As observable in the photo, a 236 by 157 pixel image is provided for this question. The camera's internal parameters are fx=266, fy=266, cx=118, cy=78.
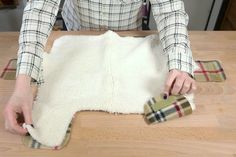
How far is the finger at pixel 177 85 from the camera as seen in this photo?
722 millimetres

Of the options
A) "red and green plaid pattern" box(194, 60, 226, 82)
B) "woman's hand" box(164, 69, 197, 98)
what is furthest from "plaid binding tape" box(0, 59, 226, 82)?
"woman's hand" box(164, 69, 197, 98)

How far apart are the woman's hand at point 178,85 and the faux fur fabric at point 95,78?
0.12 feet

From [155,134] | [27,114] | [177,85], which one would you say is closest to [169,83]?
[177,85]

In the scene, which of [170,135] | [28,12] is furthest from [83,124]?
[28,12]

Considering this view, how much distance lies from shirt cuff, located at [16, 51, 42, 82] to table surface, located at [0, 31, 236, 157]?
0.10m

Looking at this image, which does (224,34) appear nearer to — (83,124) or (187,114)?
(187,114)

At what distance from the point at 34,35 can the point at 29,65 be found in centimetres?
10

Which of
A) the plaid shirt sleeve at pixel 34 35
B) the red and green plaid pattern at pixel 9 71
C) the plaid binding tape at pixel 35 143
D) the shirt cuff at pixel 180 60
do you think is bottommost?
the plaid binding tape at pixel 35 143

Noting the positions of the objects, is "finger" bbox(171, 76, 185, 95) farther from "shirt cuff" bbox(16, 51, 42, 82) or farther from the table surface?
"shirt cuff" bbox(16, 51, 42, 82)

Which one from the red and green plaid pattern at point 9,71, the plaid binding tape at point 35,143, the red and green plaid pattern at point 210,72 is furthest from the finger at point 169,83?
the red and green plaid pattern at point 9,71

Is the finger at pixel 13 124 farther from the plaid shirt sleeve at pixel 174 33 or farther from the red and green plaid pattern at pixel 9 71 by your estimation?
the plaid shirt sleeve at pixel 174 33

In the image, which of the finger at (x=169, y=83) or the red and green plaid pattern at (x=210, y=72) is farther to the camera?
the red and green plaid pattern at (x=210, y=72)

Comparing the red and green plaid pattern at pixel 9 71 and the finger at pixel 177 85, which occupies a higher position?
the finger at pixel 177 85

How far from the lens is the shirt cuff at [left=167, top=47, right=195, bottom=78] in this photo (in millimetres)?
761
